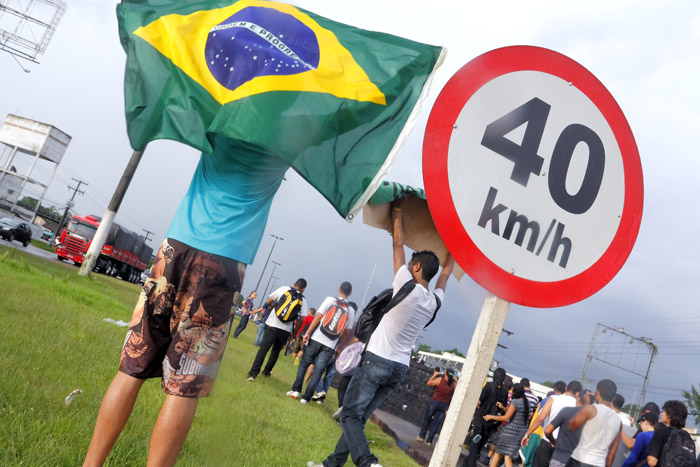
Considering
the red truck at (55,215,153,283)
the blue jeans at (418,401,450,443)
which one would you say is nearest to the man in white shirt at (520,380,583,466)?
the blue jeans at (418,401,450,443)

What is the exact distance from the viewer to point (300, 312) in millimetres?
9586

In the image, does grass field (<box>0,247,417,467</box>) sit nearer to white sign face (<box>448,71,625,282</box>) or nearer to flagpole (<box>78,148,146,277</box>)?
white sign face (<box>448,71,625,282</box>)

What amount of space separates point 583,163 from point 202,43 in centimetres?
153

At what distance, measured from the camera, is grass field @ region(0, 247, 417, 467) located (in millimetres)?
1883

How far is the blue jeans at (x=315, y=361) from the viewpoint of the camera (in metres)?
8.97

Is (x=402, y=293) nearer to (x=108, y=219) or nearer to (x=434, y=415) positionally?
(x=434, y=415)

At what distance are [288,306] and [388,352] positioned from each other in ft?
16.0

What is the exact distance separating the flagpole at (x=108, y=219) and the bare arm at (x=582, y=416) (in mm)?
12149

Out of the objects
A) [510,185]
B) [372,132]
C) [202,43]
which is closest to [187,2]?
[202,43]

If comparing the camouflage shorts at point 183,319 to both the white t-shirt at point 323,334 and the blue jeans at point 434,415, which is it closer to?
the white t-shirt at point 323,334

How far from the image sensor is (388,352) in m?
4.63

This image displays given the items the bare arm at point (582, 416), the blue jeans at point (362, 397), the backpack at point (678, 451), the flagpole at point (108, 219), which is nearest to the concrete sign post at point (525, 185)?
the blue jeans at point (362, 397)

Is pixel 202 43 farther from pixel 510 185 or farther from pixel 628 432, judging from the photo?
pixel 628 432

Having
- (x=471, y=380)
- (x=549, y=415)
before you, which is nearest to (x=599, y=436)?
(x=549, y=415)
